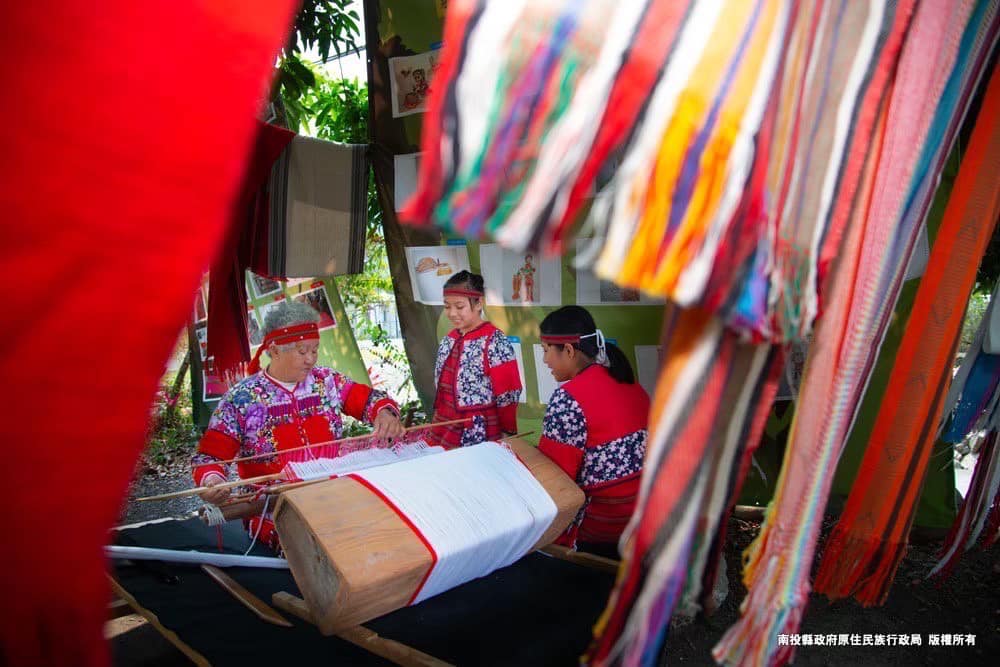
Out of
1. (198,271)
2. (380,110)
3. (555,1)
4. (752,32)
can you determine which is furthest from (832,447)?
(380,110)

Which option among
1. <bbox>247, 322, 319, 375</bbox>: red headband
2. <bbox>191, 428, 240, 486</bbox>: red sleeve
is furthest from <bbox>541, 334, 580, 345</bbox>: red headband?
<bbox>191, 428, 240, 486</bbox>: red sleeve

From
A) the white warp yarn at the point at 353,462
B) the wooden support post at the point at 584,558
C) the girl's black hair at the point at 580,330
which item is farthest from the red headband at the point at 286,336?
the wooden support post at the point at 584,558

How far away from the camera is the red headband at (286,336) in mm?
2795

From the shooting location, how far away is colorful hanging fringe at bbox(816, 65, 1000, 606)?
147 cm

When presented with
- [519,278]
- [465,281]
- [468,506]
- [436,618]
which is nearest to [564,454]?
[468,506]

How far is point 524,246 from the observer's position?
2.27 feet

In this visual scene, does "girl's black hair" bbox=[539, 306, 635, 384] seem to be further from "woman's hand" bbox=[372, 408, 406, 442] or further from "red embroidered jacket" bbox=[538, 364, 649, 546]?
"woman's hand" bbox=[372, 408, 406, 442]

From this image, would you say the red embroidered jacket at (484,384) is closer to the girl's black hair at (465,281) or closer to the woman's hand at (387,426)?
the girl's black hair at (465,281)

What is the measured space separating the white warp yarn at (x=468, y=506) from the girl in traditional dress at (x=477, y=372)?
1569 millimetres

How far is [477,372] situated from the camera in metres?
3.63

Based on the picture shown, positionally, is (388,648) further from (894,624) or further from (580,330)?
(894,624)

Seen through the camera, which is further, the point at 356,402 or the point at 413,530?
the point at 356,402

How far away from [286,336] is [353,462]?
87cm

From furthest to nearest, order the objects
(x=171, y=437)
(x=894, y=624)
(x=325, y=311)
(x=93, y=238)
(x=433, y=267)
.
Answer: (x=171, y=437) → (x=325, y=311) → (x=433, y=267) → (x=894, y=624) → (x=93, y=238)
